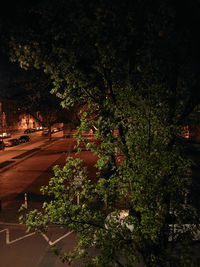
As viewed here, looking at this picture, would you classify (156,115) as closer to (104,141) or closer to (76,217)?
(104,141)

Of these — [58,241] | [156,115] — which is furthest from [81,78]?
[58,241]

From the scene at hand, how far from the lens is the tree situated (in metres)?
3.94

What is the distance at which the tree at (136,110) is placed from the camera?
3941 millimetres

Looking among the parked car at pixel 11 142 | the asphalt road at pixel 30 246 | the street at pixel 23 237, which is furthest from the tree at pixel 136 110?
the parked car at pixel 11 142

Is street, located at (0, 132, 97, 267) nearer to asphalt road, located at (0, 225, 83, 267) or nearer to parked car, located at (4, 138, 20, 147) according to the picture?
asphalt road, located at (0, 225, 83, 267)

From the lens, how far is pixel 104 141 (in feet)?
15.5

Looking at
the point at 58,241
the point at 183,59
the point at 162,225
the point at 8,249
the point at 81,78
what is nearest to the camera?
the point at 162,225

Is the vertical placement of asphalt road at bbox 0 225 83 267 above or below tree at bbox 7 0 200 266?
below

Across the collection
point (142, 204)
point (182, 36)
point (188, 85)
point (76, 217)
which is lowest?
point (76, 217)

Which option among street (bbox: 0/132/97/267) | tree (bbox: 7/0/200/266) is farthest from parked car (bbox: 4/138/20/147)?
tree (bbox: 7/0/200/266)

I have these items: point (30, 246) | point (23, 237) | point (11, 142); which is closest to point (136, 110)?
point (30, 246)

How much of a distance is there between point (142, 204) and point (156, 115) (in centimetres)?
155

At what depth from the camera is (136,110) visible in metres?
4.13

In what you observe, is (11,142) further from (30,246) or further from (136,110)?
(136,110)
